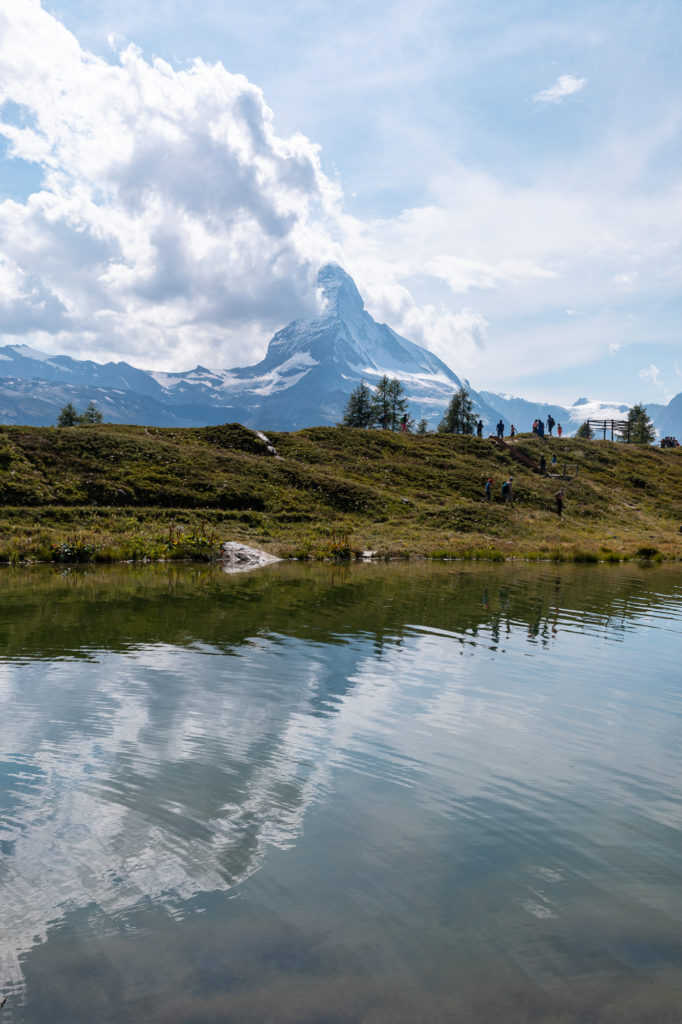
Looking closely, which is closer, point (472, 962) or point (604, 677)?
point (472, 962)

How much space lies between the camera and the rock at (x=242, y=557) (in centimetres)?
3606

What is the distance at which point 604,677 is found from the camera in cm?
1375

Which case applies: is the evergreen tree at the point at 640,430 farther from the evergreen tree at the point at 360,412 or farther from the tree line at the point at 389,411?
the evergreen tree at the point at 360,412

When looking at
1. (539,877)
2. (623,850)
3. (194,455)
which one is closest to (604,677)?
(623,850)

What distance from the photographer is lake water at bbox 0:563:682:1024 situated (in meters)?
4.67

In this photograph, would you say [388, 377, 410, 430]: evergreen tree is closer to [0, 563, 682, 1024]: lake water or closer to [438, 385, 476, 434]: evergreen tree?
[438, 385, 476, 434]: evergreen tree

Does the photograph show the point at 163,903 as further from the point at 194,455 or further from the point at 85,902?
the point at 194,455

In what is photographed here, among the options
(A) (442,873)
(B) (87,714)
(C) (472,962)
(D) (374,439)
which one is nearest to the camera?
(C) (472,962)

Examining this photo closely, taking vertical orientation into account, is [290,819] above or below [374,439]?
below

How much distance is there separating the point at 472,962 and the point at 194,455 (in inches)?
2288

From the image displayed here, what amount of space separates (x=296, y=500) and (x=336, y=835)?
49.0 meters

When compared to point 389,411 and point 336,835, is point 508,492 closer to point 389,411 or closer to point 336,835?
point 336,835

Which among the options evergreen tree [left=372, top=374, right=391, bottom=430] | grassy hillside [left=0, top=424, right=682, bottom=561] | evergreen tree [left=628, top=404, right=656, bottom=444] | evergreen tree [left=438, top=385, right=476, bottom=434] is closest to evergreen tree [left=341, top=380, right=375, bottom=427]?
evergreen tree [left=372, top=374, right=391, bottom=430]

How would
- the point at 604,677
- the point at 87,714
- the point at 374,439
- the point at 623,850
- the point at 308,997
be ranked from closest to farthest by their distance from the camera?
the point at 308,997
the point at 623,850
the point at 87,714
the point at 604,677
the point at 374,439
